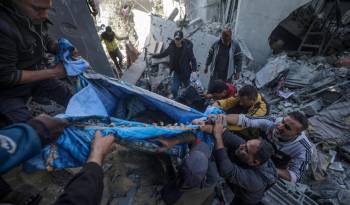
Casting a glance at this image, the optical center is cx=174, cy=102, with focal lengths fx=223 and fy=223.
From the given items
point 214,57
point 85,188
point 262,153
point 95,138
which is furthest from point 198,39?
point 85,188

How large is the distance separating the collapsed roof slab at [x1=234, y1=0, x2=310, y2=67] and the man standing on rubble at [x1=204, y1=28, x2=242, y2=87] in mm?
1998

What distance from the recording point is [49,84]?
95.8 inches

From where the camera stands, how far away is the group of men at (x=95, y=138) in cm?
130

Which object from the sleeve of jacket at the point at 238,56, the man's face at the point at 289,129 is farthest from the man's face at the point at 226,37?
the man's face at the point at 289,129

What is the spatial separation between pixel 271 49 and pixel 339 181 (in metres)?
4.45

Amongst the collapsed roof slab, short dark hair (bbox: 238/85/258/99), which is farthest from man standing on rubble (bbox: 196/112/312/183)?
the collapsed roof slab

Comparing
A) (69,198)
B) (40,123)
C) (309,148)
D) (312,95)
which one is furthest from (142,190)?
(312,95)

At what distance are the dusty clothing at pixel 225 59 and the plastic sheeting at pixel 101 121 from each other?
10.8ft

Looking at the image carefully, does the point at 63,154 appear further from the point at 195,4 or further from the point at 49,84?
the point at 195,4

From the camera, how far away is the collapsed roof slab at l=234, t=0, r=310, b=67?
648 cm

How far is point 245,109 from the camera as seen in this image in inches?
138

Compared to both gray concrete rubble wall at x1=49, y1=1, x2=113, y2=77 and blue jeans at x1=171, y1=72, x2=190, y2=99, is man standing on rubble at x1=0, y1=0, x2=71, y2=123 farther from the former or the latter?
blue jeans at x1=171, y1=72, x2=190, y2=99

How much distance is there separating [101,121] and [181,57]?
3988 millimetres

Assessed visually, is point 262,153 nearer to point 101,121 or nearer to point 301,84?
point 101,121
